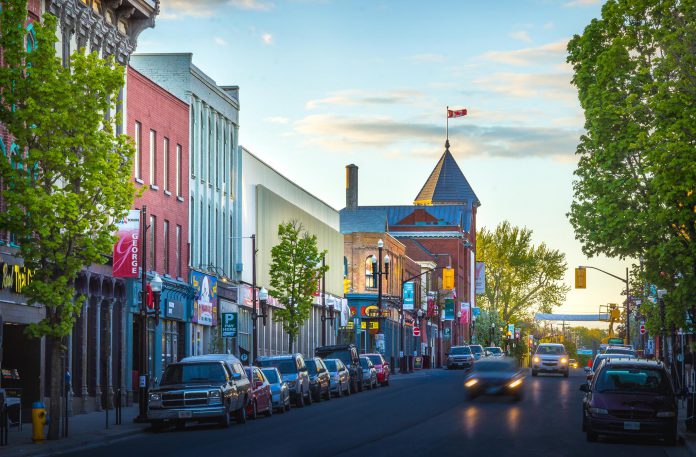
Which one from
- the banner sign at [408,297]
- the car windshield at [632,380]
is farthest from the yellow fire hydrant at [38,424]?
the banner sign at [408,297]

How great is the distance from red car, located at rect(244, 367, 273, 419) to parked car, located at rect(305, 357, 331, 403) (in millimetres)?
8481

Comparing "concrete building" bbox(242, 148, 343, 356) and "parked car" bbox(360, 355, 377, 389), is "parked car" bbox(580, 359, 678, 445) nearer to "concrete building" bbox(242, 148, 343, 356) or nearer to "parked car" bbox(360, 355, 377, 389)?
"parked car" bbox(360, 355, 377, 389)

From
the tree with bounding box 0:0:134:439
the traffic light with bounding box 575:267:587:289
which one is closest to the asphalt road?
the tree with bounding box 0:0:134:439

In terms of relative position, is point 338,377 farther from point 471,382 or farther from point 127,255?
point 127,255

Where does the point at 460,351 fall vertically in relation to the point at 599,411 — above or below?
above

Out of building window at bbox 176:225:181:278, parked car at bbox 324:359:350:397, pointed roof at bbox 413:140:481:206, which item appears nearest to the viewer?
parked car at bbox 324:359:350:397

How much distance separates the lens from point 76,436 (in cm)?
2991

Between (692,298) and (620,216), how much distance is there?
3.83 m

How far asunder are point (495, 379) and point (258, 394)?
10.4m

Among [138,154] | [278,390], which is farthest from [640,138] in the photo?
[138,154]

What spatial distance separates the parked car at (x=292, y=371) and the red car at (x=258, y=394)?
4771 mm

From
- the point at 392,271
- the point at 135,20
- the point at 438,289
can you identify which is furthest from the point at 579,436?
the point at 438,289

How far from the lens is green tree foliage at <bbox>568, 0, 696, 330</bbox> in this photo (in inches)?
1245

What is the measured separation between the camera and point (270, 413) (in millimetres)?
39250
